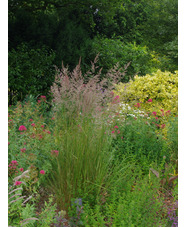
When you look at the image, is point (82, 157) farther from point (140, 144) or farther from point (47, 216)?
point (140, 144)

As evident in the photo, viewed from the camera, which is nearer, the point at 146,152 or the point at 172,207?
the point at 172,207

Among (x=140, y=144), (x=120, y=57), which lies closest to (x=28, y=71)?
(x=140, y=144)

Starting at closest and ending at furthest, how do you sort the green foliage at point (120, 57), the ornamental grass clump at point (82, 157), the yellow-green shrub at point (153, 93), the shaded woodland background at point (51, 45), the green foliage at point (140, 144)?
the ornamental grass clump at point (82, 157) < the green foliage at point (140, 144) < the yellow-green shrub at point (153, 93) < the shaded woodland background at point (51, 45) < the green foliage at point (120, 57)

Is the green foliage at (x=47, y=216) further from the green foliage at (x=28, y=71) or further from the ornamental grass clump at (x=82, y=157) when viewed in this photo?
the green foliage at (x=28, y=71)

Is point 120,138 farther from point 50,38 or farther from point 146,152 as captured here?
point 50,38

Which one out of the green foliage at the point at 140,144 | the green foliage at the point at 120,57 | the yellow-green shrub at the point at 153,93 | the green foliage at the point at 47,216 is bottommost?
the green foliage at the point at 47,216

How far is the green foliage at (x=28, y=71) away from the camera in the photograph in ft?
21.5

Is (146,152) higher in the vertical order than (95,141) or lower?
lower

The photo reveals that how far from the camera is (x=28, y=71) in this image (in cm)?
675

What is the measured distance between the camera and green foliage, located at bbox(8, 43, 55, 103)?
6559mm

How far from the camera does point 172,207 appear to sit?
3154 mm

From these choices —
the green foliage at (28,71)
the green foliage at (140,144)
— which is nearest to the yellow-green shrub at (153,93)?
the green foliage at (140,144)

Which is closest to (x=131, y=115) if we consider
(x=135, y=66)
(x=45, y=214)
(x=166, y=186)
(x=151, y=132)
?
(x=151, y=132)
